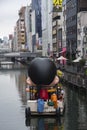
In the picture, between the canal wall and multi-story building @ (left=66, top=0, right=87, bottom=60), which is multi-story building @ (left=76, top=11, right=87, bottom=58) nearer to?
multi-story building @ (left=66, top=0, right=87, bottom=60)

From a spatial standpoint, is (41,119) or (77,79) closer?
(41,119)

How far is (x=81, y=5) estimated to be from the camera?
12444cm

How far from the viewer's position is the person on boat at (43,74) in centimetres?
4259

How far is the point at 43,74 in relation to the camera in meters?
42.6

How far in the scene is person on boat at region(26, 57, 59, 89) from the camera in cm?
4259

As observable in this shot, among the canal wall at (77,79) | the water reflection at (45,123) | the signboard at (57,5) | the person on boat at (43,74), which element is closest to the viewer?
the water reflection at (45,123)

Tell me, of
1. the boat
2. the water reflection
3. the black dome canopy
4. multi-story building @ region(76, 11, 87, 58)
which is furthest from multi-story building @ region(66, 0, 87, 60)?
the water reflection

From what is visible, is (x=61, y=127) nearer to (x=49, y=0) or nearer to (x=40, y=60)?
(x=40, y=60)

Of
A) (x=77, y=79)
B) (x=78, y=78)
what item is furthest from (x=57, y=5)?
(x=78, y=78)

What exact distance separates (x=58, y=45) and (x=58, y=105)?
5124 inches

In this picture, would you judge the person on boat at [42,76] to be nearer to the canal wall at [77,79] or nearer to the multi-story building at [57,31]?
the canal wall at [77,79]

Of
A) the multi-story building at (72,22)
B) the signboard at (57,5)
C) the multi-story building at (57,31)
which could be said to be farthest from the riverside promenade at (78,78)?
the signboard at (57,5)

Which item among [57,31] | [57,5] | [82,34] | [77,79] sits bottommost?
[77,79]

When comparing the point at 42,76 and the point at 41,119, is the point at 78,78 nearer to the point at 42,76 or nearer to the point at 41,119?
the point at 42,76
